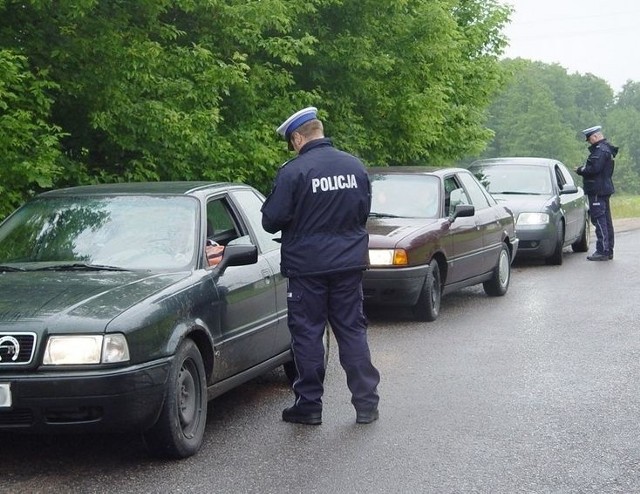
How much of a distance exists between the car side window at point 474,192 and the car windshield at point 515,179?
458cm

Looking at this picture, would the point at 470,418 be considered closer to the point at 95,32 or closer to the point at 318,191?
the point at 318,191

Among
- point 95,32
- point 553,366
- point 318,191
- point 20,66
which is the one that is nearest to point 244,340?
point 318,191

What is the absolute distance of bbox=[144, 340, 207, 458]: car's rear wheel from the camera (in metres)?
6.27

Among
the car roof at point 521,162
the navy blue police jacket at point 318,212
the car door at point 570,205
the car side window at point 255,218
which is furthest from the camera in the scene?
the car roof at point 521,162

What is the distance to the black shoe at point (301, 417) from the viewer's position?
734cm

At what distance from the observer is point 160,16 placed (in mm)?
14664

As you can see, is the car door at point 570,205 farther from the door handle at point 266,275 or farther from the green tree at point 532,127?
the green tree at point 532,127

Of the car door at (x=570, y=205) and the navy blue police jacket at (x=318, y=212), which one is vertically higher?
the navy blue police jacket at (x=318, y=212)

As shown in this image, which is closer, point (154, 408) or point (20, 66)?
point (154, 408)

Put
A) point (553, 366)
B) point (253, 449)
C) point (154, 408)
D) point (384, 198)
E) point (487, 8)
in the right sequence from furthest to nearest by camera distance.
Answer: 1. point (487, 8)
2. point (384, 198)
3. point (553, 366)
4. point (253, 449)
5. point (154, 408)

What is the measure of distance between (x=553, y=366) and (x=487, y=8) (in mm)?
16196

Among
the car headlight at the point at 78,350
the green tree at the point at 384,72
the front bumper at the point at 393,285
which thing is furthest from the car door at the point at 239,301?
the green tree at the point at 384,72

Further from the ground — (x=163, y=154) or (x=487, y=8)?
(x=487, y=8)

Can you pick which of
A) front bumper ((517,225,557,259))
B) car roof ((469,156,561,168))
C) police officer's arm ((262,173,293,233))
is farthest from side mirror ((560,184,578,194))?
police officer's arm ((262,173,293,233))
